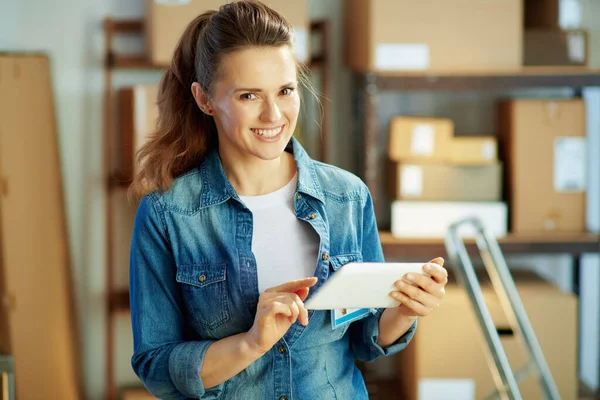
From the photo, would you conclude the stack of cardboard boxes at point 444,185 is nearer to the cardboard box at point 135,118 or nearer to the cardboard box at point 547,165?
the cardboard box at point 547,165

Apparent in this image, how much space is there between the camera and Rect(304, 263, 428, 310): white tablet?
1405mm

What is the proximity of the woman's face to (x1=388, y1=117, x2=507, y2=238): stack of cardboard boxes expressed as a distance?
5.99 ft

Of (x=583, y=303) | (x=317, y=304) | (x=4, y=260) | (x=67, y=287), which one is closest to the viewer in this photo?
(x=317, y=304)

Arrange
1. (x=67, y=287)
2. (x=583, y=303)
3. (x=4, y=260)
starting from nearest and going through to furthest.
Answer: (x=4, y=260)
(x=67, y=287)
(x=583, y=303)

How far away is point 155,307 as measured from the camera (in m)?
1.52

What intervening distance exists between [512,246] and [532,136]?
42 centimetres

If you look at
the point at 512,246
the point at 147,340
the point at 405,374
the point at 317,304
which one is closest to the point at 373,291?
the point at 317,304

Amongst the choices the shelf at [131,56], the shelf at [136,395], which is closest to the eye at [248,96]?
the shelf at [131,56]

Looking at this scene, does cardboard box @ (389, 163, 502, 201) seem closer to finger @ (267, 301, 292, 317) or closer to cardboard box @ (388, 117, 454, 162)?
cardboard box @ (388, 117, 454, 162)

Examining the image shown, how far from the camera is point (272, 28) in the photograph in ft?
4.98

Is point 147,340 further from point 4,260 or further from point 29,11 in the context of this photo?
point 29,11

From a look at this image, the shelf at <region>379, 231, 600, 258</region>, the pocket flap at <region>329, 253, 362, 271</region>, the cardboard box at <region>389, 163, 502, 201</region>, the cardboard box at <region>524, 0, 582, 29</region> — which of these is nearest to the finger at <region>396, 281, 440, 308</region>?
the pocket flap at <region>329, 253, 362, 271</region>

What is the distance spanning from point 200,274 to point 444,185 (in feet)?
6.32

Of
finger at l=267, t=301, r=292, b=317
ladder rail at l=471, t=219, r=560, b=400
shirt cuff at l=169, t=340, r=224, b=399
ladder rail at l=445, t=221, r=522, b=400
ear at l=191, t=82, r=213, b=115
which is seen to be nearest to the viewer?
finger at l=267, t=301, r=292, b=317
